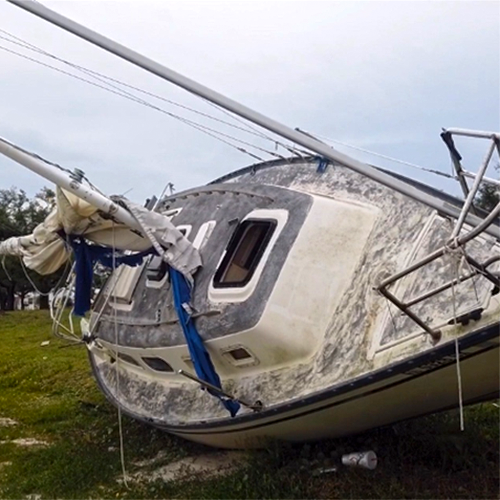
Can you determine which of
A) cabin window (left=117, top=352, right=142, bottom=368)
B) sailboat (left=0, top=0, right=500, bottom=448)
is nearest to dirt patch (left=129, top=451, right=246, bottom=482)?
sailboat (left=0, top=0, right=500, bottom=448)

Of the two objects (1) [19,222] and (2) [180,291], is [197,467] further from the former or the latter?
(1) [19,222]

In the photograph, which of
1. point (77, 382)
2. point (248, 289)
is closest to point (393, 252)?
point (248, 289)

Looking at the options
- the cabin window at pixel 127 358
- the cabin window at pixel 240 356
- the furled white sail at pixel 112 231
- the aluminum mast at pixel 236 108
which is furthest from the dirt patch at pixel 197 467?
the aluminum mast at pixel 236 108

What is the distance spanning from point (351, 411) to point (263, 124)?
111 inches

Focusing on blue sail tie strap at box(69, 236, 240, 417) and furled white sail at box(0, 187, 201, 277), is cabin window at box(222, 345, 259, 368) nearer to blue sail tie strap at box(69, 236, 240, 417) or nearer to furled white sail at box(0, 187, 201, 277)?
blue sail tie strap at box(69, 236, 240, 417)

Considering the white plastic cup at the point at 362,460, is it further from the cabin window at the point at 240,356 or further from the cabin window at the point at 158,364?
the cabin window at the point at 158,364

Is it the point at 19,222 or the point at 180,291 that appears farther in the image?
the point at 19,222

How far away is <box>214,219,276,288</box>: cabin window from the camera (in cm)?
725

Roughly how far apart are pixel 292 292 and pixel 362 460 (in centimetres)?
183

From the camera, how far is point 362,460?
650cm

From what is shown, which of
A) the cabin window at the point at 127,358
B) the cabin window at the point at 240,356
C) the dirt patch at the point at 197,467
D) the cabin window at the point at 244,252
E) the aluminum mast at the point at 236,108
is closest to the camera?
the aluminum mast at the point at 236,108

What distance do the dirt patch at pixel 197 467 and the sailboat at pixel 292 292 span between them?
32cm

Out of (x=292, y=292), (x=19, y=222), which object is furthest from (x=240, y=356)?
(x=19, y=222)

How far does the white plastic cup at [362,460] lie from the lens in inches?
256
